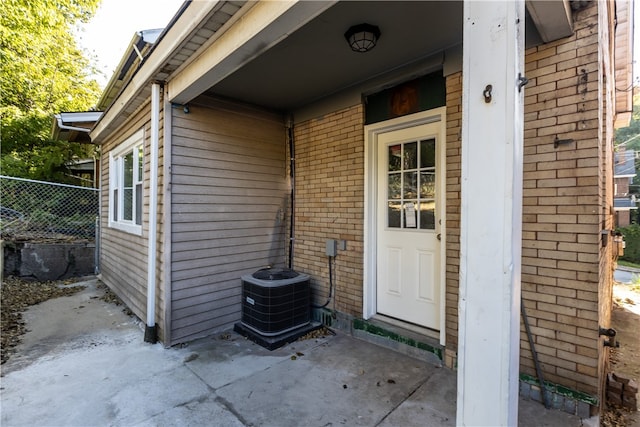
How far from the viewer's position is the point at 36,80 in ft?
32.8

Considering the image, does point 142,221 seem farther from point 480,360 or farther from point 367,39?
point 480,360

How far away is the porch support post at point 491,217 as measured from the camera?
3.85 feet

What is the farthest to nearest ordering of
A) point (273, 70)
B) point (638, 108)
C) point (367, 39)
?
point (638, 108), point (273, 70), point (367, 39)

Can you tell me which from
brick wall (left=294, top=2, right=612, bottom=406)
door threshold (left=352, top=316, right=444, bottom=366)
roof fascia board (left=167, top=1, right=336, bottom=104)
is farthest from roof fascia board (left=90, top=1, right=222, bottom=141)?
door threshold (left=352, top=316, right=444, bottom=366)

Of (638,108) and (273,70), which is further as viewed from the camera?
(638,108)

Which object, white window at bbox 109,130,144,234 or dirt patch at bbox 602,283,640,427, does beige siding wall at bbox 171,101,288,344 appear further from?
dirt patch at bbox 602,283,640,427

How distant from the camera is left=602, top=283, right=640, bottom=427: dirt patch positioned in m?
2.22

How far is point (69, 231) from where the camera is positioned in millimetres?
6691

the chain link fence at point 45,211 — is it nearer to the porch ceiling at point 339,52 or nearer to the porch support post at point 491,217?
the porch ceiling at point 339,52

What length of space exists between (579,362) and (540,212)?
1023 millimetres

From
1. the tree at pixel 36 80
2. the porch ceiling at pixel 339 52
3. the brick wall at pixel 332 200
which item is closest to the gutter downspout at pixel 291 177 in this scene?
the brick wall at pixel 332 200

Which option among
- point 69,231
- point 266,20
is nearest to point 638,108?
point 266,20

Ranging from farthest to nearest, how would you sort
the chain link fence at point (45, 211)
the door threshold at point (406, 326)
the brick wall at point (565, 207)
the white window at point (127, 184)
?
the chain link fence at point (45, 211) → the white window at point (127, 184) → the door threshold at point (406, 326) → the brick wall at point (565, 207)

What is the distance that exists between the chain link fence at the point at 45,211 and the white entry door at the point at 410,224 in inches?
244
